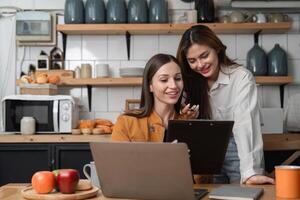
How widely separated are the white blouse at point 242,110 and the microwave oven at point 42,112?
5.02 ft

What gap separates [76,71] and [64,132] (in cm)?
62

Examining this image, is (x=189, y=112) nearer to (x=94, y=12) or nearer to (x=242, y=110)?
(x=242, y=110)

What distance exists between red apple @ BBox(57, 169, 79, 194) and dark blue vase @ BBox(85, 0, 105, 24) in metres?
2.43

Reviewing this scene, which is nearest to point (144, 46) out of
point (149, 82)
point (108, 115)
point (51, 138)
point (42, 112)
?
point (108, 115)

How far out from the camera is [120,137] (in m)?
1.72

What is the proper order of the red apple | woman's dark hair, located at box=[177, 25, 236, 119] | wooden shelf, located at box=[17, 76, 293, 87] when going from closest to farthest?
the red apple < woman's dark hair, located at box=[177, 25, 236, 119] < wooden shelf, located at box=[17, 76, 293, 87]

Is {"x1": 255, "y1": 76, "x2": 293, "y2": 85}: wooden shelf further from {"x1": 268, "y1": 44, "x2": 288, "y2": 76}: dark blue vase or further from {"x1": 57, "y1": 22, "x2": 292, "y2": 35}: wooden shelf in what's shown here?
{"x1": 57, "y1": 22, "x2": 292, "y2": 35}: wooden shelf

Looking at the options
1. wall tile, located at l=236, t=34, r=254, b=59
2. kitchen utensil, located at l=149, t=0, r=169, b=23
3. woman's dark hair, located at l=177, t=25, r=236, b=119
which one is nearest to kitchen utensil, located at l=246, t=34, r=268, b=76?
wall tile, located at l=236, t=34, r=254, b=59

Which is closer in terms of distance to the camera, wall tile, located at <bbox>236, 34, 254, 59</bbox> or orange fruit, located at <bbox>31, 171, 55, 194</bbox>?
orange fruit, located at <bbox>31, 171, 55, 194</bbox>

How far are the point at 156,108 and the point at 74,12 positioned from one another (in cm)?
196

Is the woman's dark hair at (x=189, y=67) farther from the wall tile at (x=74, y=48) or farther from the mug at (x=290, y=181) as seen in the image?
the wall tile at (x=74, y=48)

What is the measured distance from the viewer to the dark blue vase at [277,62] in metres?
3.54

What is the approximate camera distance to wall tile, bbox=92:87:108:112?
12.3ft

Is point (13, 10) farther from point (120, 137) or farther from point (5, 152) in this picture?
point (120, 137)
